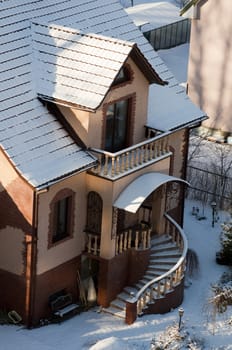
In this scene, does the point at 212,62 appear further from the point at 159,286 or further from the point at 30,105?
the point at 30,105

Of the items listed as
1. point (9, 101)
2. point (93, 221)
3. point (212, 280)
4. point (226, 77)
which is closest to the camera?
point (9, 101)

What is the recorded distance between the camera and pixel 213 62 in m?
45.8

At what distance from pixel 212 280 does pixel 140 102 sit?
21.2ft

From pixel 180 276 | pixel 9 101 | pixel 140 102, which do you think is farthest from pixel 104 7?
pixel 180 276

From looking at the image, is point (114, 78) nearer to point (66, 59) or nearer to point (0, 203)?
point (66, 59)

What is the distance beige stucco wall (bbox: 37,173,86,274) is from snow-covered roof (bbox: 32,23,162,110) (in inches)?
97.7

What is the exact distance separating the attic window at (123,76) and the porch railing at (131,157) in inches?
78.7

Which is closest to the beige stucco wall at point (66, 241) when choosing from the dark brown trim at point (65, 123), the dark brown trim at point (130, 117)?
the dark brown trim at point (65, 123)

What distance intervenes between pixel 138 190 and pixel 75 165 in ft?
7.71

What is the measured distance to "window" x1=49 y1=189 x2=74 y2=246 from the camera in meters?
30.0

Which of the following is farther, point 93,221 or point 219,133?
point 219,133

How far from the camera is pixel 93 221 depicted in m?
31.5

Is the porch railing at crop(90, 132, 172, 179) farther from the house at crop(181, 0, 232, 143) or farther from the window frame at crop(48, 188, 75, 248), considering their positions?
the house at crop(181, 0, 232, 143)

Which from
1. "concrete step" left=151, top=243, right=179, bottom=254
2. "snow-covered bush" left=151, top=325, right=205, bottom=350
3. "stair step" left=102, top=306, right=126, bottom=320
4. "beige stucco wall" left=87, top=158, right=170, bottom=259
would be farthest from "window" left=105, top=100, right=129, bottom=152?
"snow-covered bush" left=151, top=325, right=205, bottom=350
